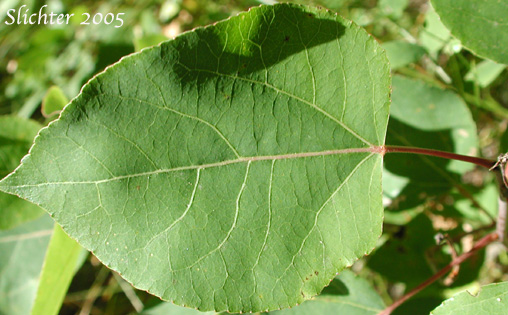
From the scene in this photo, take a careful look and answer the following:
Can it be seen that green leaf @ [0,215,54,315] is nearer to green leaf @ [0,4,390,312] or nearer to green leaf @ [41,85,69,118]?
green leaf @ [41,85,69,118]

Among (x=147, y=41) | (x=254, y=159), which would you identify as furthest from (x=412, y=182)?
(x=147, y=41)

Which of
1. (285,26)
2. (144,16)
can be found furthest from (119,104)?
(144,16)

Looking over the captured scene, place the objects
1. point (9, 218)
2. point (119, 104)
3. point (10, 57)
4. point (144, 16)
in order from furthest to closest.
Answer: point (10, 57)
point (144, 16)
point (9, 218)
point (119, 104)

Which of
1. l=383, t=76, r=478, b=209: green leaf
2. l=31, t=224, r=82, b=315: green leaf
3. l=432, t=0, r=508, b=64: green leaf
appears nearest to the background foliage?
l=383, t=76, r=478, b=209: green leaf

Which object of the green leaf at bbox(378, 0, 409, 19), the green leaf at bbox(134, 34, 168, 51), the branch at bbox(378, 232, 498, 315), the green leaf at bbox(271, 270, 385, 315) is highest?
the green leaf at bbox(378, 0, 409, 19)

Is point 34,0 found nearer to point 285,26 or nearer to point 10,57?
point 10,57

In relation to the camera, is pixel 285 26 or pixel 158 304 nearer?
pixel 285 26

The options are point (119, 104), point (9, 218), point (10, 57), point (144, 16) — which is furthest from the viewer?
point (10, 57)
